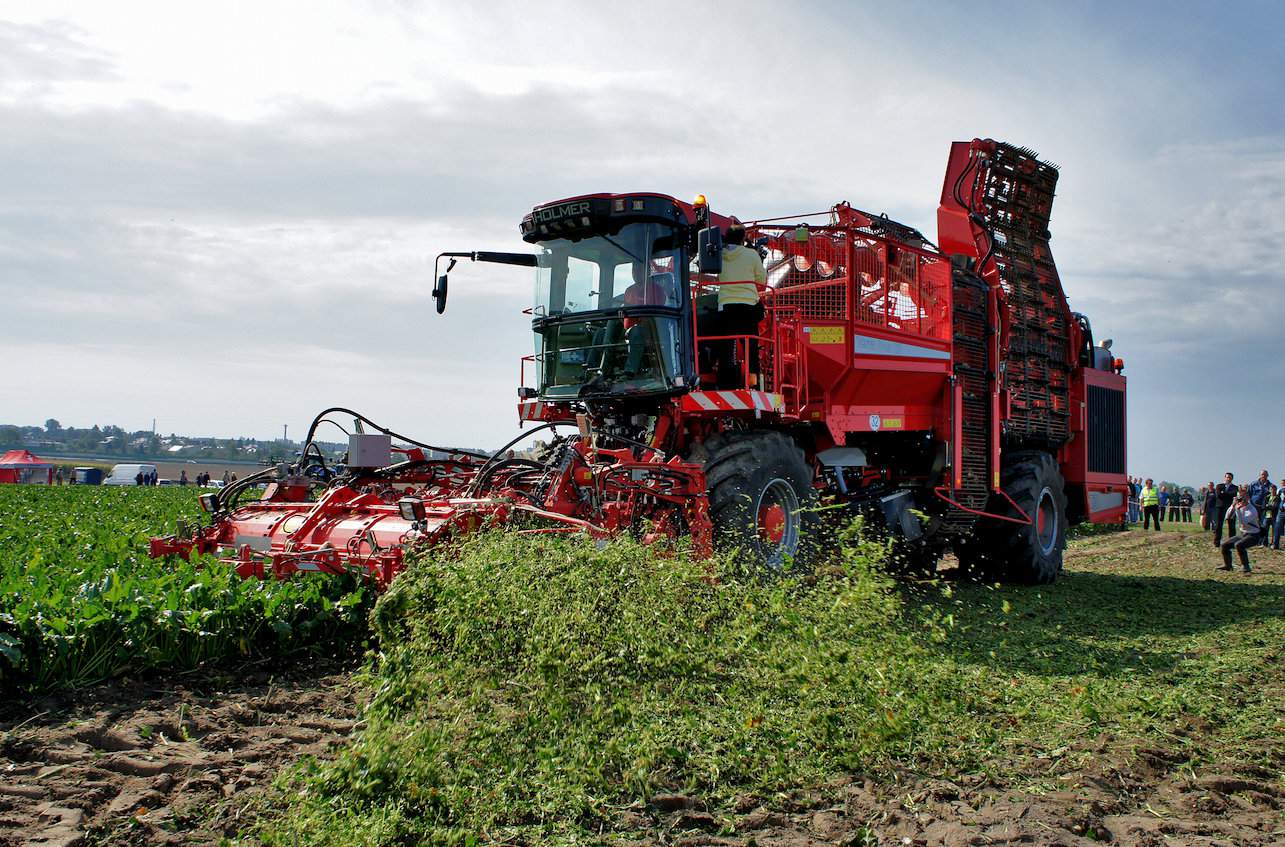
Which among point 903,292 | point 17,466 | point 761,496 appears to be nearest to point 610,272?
point 761,496

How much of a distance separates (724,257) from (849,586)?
3322mm

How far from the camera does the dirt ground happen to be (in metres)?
3.31

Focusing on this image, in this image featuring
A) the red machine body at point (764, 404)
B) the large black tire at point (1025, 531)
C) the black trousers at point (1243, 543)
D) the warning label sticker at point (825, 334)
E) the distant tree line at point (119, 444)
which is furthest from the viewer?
the distant tree line at point (119, 444)

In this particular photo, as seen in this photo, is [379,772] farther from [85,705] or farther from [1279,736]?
[1279,736]

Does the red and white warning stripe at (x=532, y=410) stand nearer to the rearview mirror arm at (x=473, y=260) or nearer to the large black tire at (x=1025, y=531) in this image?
the rearview mirror arm at (x=473, y=260)

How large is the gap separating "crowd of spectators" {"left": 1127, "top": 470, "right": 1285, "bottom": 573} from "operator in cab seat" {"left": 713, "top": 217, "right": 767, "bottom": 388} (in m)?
8.28

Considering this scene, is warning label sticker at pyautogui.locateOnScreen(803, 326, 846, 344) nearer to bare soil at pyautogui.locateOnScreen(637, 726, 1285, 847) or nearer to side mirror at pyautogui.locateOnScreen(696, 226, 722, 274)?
side mirror at pyautogui.locateOnScreen(696, 226, 722, 274)

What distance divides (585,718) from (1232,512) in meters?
14.3

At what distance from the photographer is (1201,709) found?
495 cm

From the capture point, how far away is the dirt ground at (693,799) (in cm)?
331

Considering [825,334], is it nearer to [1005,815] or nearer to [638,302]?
[638,302]

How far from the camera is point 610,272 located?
7258mm

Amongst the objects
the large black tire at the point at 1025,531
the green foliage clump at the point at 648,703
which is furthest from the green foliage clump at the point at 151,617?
the large black tire at the point at 1025,531

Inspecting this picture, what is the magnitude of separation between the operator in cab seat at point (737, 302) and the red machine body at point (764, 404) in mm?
36
